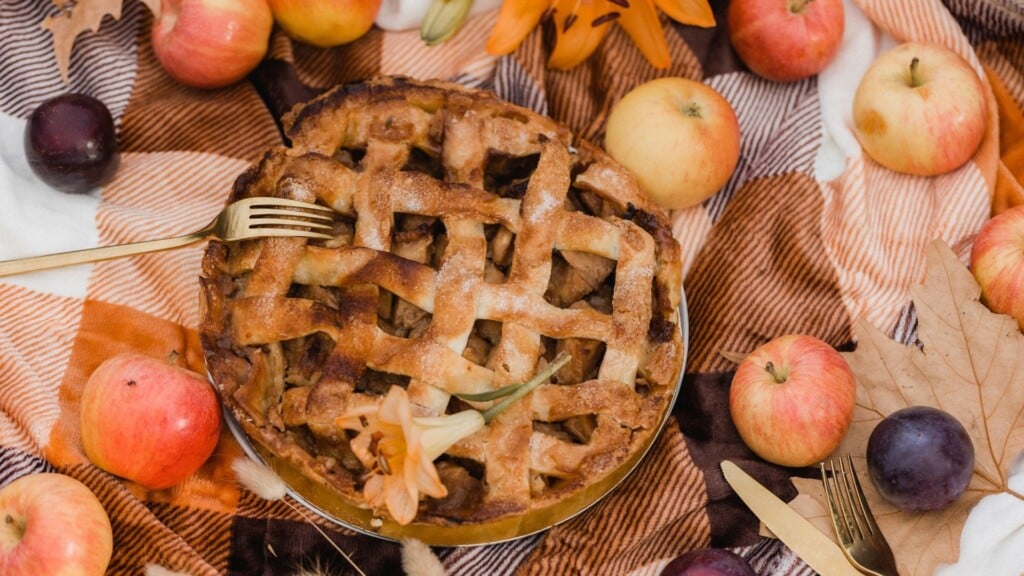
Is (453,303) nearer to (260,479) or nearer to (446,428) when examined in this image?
(446,428)

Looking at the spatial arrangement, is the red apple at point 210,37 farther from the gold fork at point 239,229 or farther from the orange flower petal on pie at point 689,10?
the orange flower petal on pie at point 689,10

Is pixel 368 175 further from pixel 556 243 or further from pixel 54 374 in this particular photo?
pixel 54 374

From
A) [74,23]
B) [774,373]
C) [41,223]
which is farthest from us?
[74,23]

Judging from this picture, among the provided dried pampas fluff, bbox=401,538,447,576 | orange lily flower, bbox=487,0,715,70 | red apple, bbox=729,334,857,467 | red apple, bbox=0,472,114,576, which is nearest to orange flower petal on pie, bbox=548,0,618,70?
orange lily flower, bbox=487,0,715,70

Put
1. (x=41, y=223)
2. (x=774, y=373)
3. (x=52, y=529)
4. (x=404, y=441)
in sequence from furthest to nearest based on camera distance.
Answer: (x=41, y=223)
(x=774, y=373)
(x=52, y=529)
(x=404, y=441)

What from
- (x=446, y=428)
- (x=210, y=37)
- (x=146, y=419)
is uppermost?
(x=210, y=37)

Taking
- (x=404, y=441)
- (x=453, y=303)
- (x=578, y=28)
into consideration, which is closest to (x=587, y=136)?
(x=578, y=28)
